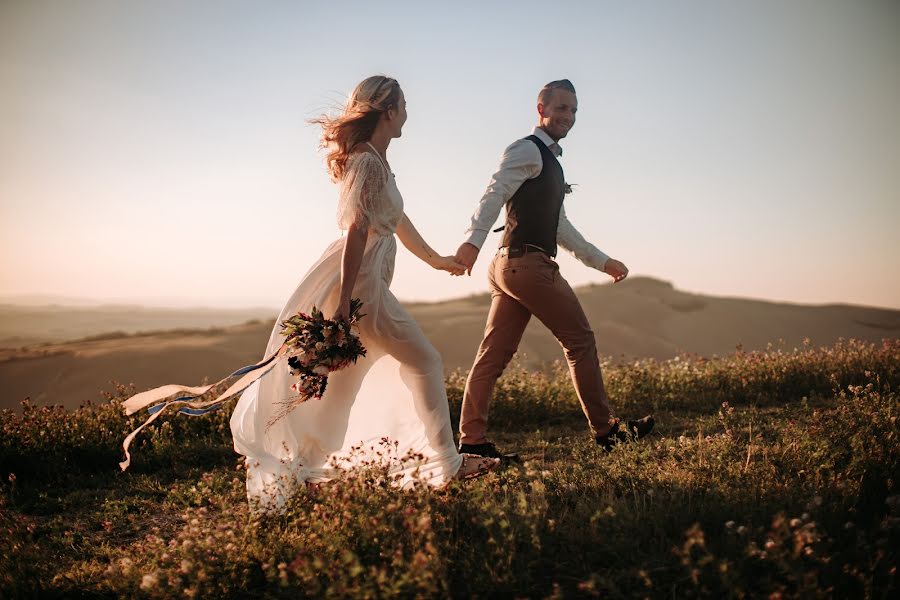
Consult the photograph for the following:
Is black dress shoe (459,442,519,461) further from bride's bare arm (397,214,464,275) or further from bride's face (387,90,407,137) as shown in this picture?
bride's face (387,90,407,137)

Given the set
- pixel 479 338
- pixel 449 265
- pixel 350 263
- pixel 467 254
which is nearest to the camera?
pixel 350 263

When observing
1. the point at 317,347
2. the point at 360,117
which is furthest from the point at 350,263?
the point at 360,117

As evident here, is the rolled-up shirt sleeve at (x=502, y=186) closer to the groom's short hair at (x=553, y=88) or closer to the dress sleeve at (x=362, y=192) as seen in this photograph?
the groom's short hair at (x=553, y=88)

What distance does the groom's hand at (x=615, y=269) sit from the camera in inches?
221

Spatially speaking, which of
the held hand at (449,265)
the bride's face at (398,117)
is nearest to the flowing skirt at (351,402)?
the held hand at (449,265)

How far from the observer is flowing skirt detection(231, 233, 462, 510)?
4.16 metres

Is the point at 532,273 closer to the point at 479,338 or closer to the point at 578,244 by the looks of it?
the point at 578,244

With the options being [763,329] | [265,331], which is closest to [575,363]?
[265,331]

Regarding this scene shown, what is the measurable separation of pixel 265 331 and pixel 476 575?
15.7 metres

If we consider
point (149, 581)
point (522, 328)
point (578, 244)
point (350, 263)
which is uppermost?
point (578, 244)

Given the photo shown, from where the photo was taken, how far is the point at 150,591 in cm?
296

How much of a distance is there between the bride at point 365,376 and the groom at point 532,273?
0.91m

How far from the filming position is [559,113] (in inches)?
203

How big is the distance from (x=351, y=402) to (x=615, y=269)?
8.49 feet
